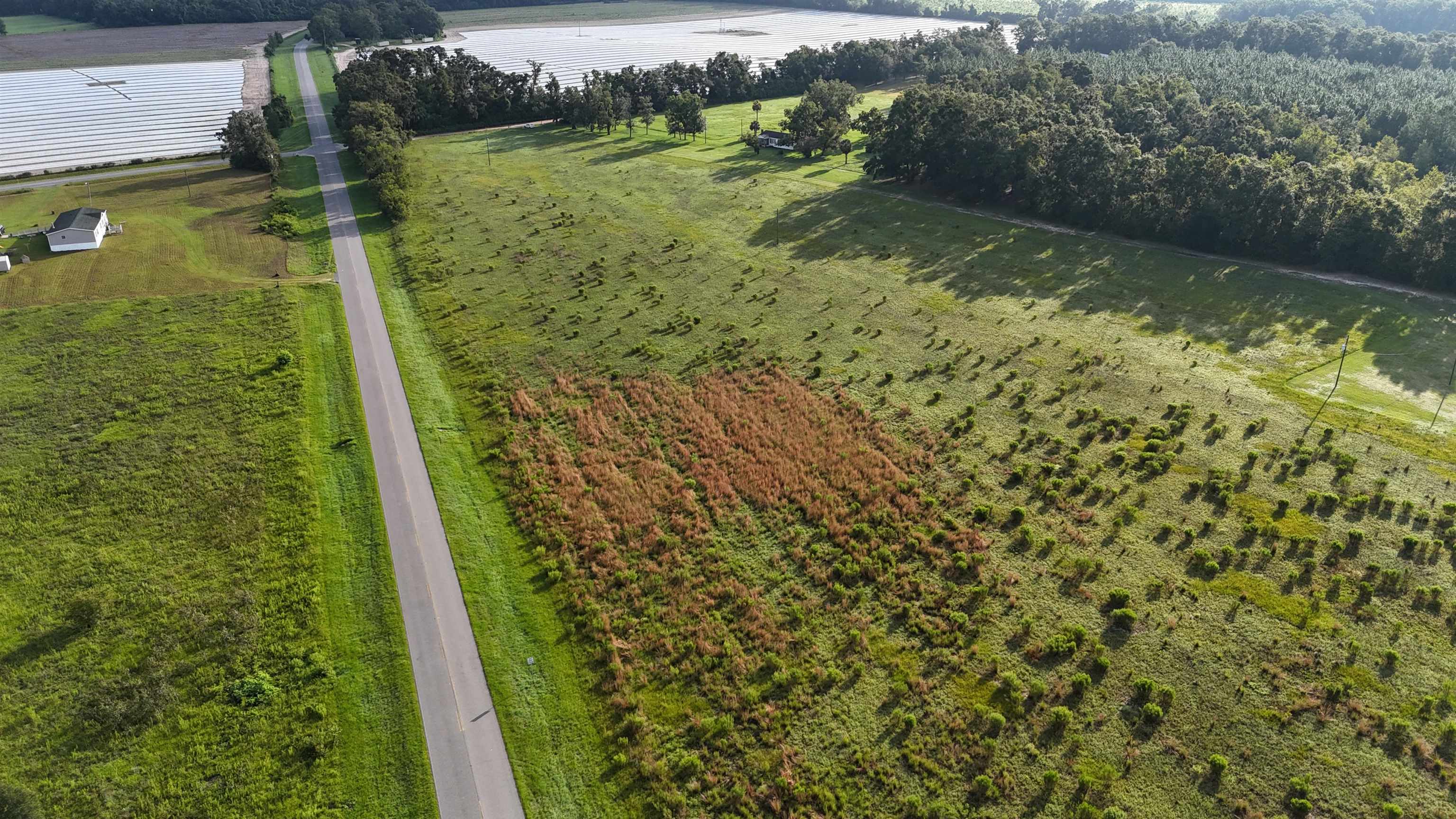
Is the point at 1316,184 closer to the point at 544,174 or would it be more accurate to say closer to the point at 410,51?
the point at 544,174

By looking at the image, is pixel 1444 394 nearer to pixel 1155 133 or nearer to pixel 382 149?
pixel 1155 133

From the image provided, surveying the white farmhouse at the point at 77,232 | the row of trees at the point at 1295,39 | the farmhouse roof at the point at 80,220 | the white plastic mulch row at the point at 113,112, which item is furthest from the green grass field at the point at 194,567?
the row of trees at the point at 1295,39

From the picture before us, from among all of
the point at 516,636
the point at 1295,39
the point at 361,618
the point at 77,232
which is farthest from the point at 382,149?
the point at 1295,39

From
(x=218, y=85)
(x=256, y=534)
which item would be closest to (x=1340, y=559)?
(x=256, y=534)

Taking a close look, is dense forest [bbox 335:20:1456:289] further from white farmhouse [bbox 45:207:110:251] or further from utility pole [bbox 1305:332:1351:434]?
white farmhouse [bbox 45:207:110:251]

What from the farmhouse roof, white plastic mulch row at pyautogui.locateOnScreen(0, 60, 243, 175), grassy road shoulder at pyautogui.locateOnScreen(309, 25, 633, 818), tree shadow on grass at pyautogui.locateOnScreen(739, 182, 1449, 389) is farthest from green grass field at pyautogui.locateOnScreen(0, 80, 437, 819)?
white plastic mulch row at pyautogui.locateOnScreen(0, 60, 243, 175)

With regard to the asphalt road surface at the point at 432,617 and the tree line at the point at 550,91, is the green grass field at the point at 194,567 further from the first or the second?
the tree line at the point at 550,91
